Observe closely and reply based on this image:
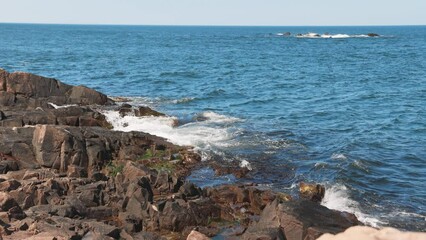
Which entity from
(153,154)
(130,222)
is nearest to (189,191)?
(130,222)

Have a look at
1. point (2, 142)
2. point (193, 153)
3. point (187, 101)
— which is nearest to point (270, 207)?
point (193, 153)

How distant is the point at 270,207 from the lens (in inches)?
722

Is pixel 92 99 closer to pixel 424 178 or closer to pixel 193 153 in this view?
pixel 193 153

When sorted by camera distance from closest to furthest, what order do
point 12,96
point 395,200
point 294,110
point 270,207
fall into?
point 270,207
point 395,200
point 12,96
point 294,110

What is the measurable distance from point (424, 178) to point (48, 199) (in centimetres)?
1904

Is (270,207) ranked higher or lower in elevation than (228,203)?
higher

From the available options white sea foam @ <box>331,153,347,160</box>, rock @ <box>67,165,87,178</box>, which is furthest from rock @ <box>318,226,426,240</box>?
white sea foam @ <box>331,153,347,160</box>

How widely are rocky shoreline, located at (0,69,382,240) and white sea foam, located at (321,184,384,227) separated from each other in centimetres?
67

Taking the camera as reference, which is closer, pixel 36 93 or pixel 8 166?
pixel 8 166

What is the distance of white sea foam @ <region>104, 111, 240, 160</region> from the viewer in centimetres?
3236

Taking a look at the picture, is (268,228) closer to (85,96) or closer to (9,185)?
(9,185)

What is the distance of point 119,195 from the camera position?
2142 cm

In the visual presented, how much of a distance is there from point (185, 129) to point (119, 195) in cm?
1514

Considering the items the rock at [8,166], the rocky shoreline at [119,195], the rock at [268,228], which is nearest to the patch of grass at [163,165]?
the rocky shoreline at [119,195]
